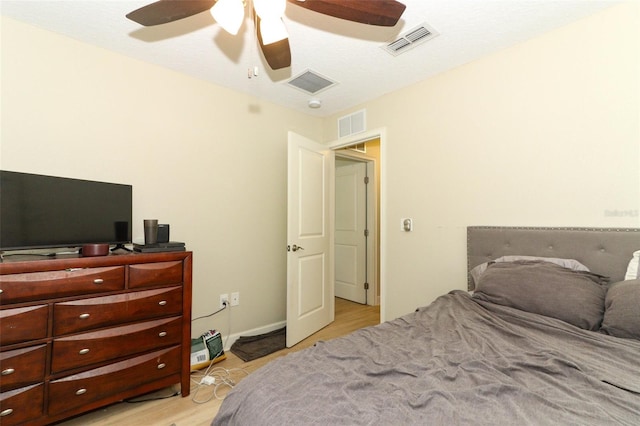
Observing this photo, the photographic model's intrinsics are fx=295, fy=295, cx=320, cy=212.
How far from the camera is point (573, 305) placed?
146cm

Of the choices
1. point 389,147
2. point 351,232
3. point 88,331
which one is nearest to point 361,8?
point 389,147

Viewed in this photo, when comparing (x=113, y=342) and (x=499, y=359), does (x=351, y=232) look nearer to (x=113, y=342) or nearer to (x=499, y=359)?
(x=113, y=342)

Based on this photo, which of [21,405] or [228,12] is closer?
[228,12]

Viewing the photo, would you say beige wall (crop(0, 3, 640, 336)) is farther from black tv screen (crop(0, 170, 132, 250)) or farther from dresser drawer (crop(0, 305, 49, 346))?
dresser drawer (crop(0, 305, 49, 346))

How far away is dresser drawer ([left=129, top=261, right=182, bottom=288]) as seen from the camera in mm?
1825

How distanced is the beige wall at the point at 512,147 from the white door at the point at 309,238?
2.42 feet

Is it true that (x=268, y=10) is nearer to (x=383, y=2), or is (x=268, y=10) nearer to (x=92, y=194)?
(x=383, y=2)

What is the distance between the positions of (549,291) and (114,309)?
2.43 metres

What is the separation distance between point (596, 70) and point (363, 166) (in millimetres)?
2859

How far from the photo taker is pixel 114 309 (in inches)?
68.7

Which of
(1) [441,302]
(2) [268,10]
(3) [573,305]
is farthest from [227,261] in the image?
(3) [573,305]

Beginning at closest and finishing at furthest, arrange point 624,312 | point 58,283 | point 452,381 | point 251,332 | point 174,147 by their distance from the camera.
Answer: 1. point 452,381
2. point 624,312
3. point 58,283
4. point 174,147
5. point 251,332

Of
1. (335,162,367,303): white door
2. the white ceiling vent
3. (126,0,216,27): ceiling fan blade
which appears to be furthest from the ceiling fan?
(335,162,367,303): white door

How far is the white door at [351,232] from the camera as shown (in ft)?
14.4
